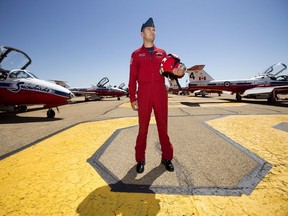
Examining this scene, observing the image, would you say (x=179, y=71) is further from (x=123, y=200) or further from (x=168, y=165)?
(x=123, y=200)

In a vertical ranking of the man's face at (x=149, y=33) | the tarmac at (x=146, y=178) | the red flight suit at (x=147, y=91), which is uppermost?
the man's face at (x=149, y=33)

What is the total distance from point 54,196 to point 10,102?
26.0 ft

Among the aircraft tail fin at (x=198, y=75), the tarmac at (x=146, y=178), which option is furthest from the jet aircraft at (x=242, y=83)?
the tarmac at (x=146, y=178)

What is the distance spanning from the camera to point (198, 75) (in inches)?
810

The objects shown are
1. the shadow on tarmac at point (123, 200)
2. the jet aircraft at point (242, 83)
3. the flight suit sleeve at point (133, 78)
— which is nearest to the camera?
the shadow on tarmac at point (123, 200)

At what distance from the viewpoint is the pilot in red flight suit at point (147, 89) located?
263 centimetres

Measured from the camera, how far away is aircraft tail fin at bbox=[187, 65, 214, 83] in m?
20.3

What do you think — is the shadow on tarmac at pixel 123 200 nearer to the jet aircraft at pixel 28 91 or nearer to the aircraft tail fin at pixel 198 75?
the jet aircraft at pixel 28 91

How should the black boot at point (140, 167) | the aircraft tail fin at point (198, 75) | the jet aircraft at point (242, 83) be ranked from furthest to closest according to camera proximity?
1. the aircraft tail fin at point (198, 75)
2. the jet aircraft at point (242, 83)
3. the black boot at point (140, 167)

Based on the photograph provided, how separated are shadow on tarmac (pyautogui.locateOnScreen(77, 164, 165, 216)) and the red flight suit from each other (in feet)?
1.84

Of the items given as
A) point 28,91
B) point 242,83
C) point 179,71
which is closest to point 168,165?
point 179,71

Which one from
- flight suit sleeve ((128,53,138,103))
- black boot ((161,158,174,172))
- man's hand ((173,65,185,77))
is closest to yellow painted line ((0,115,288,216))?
black boot ((161,158,174,172))

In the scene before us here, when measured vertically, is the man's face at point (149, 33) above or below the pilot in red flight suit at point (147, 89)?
above

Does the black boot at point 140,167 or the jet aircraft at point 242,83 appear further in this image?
the jet aircraft at point 242,83
